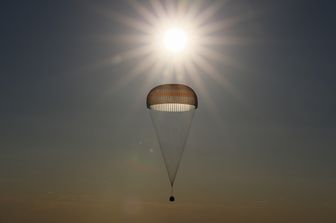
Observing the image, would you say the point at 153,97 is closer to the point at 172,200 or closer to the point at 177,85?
the point at 177,85

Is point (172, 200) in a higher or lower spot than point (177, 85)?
lower

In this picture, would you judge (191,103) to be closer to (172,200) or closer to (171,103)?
(171,103)

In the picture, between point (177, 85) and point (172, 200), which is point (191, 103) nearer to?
point (177, 85)

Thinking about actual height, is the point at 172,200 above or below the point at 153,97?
below

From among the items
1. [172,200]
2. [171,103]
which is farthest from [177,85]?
[172,200]
